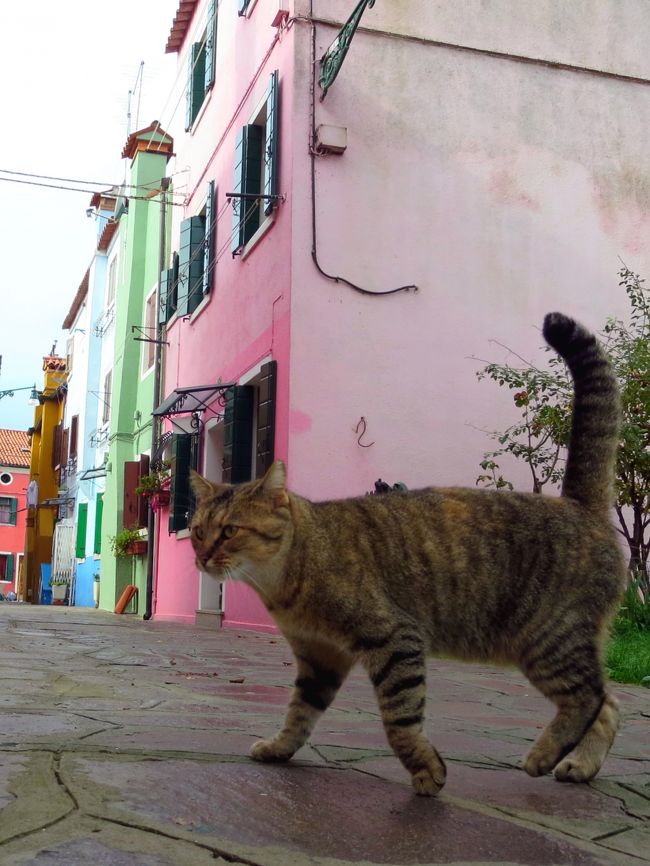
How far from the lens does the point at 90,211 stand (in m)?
23.9

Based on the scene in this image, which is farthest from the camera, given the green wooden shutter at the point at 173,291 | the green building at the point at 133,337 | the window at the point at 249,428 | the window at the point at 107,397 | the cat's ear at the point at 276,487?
the window at the point at 107,397

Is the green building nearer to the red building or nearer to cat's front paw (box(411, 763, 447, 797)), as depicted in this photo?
cat's front paw (box(411, 763, 447, 797))

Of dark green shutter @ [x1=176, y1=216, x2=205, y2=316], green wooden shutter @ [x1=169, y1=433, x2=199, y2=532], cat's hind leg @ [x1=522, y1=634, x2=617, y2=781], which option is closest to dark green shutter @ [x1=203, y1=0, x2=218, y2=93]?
dark green shutter @ [x1=176, y1=216, x2=205, y2=316]

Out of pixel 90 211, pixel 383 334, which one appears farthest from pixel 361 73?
pixel 90 211

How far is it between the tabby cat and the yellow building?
3104 cm

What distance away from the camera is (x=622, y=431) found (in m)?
7.83

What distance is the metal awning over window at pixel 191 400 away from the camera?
11.8m

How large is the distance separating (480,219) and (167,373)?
729 cm

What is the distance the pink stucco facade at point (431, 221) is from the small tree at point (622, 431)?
1.11 ft

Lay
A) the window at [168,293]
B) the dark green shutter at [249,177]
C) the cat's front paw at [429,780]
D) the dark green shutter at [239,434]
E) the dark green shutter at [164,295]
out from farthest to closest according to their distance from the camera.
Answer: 1. the dark green shutter at [164,295]
2. the window at [168,293]
3. the dark green shutter at [249,177]
4. the dark green shutter at [239,434]
5. the cat's front paw at [429,780]

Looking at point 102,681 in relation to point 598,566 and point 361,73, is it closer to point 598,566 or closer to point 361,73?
point 598,566

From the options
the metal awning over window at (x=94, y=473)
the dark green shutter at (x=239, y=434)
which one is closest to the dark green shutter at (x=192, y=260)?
the dark green shutter at (x=239, y=434)

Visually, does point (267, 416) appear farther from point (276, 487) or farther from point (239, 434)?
point (276, 487)

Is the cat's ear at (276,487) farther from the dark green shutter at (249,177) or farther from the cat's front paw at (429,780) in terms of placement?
the dark green shutter at (249,177)
